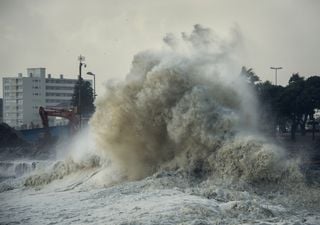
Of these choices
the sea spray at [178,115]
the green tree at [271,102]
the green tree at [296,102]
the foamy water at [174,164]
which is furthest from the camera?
the green tree at [271,102]

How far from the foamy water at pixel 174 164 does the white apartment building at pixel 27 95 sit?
11030 cm

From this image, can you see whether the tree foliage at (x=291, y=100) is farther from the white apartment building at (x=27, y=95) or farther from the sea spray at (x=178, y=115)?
the white apartment building at (x=27, y=95)

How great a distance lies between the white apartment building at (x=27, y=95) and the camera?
13912cm

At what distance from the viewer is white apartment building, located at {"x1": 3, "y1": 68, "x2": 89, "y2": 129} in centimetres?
13912

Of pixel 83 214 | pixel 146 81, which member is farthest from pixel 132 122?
pixel 83 214

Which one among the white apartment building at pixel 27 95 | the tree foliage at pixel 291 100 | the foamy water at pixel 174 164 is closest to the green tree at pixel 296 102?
the tree foliage at pixel 291 100

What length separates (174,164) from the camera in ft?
79.6

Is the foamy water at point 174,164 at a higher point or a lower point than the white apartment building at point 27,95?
lower

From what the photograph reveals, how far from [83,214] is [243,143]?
7112 millimetres

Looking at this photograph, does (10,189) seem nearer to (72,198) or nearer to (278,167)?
(72,198)

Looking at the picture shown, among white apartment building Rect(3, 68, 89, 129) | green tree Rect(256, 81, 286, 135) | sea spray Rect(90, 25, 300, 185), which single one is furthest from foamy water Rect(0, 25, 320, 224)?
white apartment building Rect(3, 68, 89, 129)

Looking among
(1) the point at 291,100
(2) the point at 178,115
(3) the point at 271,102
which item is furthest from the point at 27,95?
(2) the point at 178,115

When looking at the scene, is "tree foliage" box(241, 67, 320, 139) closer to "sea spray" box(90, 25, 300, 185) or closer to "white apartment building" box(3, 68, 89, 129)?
"sea spray" box(90, 25, 300, 185)

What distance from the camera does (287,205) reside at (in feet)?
58.9
